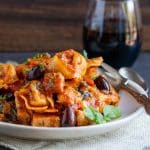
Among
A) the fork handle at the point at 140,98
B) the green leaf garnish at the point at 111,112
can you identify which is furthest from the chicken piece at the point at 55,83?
the fork handle at the point at 140,98

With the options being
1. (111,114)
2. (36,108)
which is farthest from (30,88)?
(111,114)

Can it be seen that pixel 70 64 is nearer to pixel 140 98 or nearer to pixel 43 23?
pixel 140 98

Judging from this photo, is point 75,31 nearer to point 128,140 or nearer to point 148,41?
point 148,41

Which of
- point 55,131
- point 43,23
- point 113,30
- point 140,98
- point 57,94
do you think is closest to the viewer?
point 55,131

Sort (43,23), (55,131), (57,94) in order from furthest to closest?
(43,23), (57,94), (55,131)

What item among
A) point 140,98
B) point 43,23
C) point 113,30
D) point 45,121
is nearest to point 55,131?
point 45,121

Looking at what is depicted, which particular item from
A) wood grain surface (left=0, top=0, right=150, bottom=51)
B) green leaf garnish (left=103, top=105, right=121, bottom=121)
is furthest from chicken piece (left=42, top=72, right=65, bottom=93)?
wood grain surface (left=0, top=0, right=150, bottom=51)
